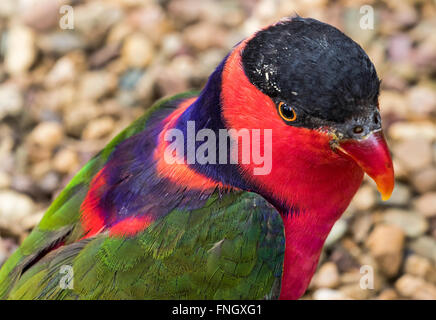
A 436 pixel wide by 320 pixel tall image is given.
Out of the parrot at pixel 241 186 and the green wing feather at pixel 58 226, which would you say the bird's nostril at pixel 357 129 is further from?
the green wing feather at pixel 58 226

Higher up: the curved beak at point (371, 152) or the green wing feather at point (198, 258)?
the curved beak at point (371, 152)

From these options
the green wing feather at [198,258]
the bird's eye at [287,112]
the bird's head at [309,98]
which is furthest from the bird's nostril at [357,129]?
the green wing feather at [198,258]

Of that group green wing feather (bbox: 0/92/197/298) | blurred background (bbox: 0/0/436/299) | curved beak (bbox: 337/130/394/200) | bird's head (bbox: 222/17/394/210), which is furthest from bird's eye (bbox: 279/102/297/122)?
blurred background (bbox: 0/0/436/299)

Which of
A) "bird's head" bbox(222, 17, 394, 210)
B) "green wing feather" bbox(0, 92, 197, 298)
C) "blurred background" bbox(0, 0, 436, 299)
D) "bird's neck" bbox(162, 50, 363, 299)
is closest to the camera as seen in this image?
"bird's head" bbox(222, 17, 394, 210)

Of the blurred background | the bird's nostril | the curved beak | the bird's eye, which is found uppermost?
the bird's eye

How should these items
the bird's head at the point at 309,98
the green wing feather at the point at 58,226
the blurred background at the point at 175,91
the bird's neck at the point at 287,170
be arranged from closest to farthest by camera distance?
the bird's head at the point at 309,98 < the bird's neck at the point at 287,170 < the green wing feather at the point at 58,226 < the blurred background at the point at 175,91

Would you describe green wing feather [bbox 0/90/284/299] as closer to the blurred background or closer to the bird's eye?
the bird's eye

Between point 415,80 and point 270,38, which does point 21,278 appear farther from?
point 415,80
